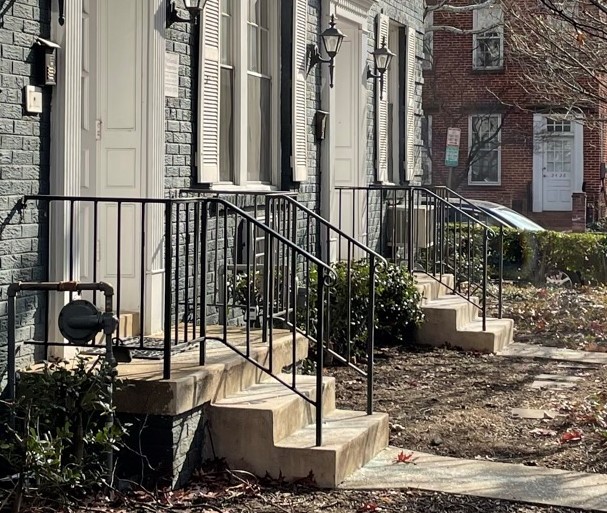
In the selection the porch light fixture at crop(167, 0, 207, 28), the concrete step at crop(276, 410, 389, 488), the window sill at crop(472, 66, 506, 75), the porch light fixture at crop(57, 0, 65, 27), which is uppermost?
the window sill at crop(472, 66, 506, 75)

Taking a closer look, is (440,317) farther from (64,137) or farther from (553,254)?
(553,254)

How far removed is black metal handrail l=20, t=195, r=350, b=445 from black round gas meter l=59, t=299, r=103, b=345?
0.19m

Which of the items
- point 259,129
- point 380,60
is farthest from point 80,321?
point 380,60

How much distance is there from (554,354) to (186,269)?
560cm

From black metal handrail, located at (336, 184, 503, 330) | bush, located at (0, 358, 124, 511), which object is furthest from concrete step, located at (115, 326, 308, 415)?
black metal handrail, located at (336, 184, 503, 330)

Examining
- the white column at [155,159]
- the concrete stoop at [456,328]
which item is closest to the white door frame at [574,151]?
the concrete stoop at [456,328]

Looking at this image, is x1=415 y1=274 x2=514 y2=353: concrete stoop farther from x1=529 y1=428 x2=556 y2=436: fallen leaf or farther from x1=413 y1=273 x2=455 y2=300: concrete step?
x1=529 y1=428 x2=556 y2=436: fallen leaf

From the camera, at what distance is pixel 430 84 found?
96.2 ft

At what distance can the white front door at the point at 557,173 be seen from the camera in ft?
95.0

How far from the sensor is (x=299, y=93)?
995cm

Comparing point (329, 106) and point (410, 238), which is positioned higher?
point (329, 106)

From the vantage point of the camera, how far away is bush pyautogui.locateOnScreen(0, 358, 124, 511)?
5023mm

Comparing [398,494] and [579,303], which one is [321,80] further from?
[398,494]

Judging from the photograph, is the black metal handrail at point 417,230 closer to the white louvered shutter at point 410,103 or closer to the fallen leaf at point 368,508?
the white louvered shutter at point 410,103
